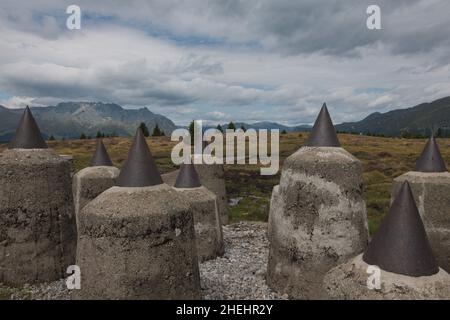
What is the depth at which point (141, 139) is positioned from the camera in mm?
11516

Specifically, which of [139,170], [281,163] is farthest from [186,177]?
[281,163]

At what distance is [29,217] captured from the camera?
610 inches

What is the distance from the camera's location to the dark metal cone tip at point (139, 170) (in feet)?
35.9

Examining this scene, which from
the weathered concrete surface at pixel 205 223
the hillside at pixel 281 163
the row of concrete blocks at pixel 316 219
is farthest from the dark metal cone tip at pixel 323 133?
the hillside at pixel 281 163

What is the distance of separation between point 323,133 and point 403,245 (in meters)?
7.49

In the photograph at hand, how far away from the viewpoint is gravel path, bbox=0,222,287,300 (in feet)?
48.5

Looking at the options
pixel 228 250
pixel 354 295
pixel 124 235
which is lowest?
pixel 228 250

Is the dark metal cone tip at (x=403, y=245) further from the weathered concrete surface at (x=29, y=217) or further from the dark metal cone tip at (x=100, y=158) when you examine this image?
the dark metal cone tip at (x=100, y=158)

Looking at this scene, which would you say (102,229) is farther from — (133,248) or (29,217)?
(29,217)

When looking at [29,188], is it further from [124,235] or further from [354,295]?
[354,295]

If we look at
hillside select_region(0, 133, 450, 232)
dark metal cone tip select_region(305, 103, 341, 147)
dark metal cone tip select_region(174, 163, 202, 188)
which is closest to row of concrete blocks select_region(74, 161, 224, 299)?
dark metal cone tip select_region(305, 103, 341, 147)
